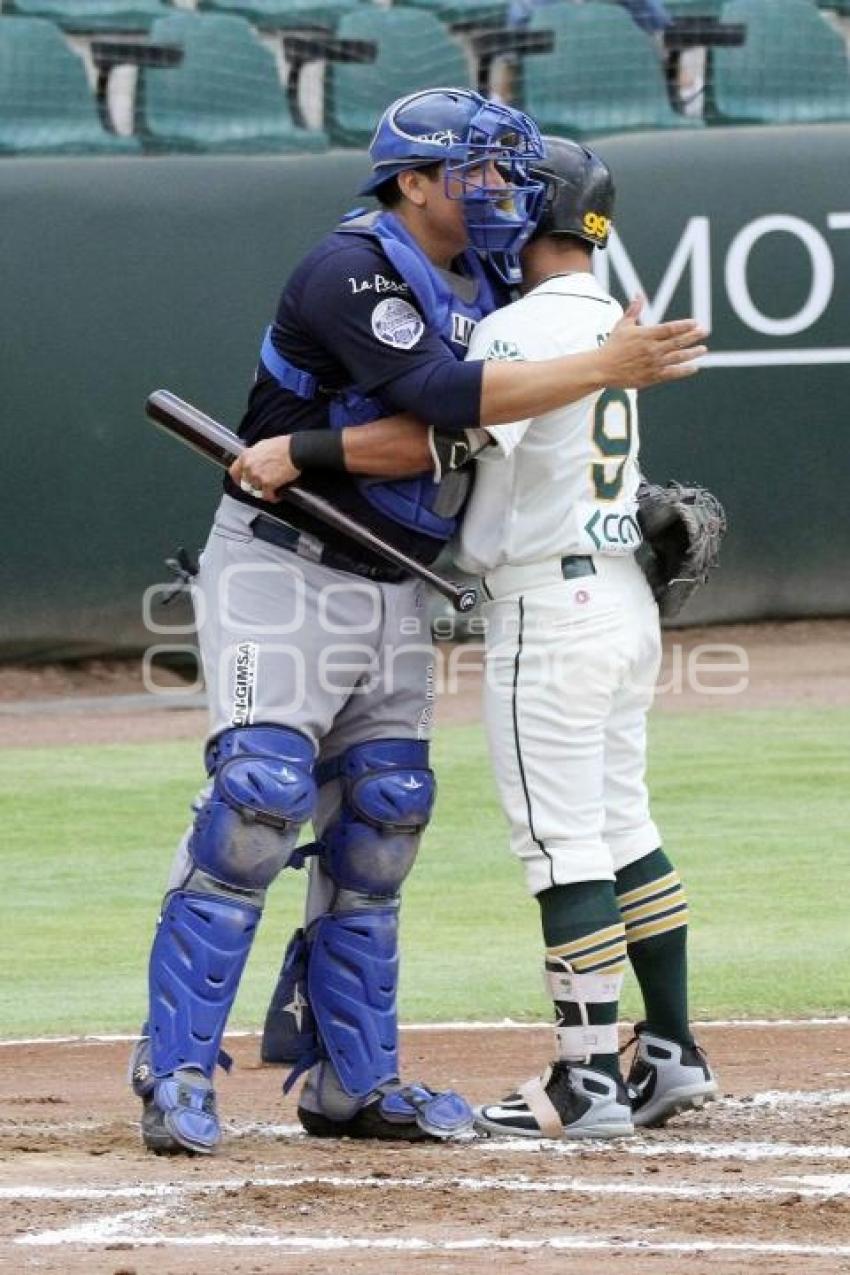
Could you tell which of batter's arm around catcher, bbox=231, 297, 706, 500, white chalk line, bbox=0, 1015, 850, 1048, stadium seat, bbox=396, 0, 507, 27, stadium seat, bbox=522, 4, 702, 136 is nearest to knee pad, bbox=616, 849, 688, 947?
batter's arm around catcher, bbox=231, 297, 706, 500

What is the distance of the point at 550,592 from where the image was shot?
461cm

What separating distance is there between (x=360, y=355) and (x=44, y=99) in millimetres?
8750

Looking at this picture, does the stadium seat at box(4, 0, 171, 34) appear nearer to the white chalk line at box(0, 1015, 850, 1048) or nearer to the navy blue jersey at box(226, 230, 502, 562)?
the white chalk line at box(0, 1015, 850, 1048)

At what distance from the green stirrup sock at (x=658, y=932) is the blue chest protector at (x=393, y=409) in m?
0.80

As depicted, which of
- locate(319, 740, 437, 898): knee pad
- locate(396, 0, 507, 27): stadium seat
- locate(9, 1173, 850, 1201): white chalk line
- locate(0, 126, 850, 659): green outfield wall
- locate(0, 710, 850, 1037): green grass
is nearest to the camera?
locate(9, 1173, 850, 1201): white chalk line

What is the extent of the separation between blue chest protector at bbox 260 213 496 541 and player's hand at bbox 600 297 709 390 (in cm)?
40

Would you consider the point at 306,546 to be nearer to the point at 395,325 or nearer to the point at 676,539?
the point at 395,325

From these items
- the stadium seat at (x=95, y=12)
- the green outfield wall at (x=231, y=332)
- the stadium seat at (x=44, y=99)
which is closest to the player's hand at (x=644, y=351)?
the green outfield wall at (x=231, y=332)

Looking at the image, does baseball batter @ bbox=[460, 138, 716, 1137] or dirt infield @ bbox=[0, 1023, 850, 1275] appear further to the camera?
baseball batter @ bbox=[460, 138, 716, 1137]

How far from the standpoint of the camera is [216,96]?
12.9 metres

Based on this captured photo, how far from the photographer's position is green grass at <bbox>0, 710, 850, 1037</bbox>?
6.57m

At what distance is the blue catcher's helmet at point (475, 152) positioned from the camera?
4.52 m

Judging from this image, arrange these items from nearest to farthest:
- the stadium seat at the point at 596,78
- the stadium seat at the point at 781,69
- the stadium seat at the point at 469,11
Answer: the stadium seat at the point at 596,78 < the stadium seat at the point at 781,69 < the stadium seat at the point at 469,11

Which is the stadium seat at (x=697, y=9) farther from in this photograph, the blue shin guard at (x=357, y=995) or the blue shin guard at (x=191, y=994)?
the blue shin guard at (x=191, y=994)
